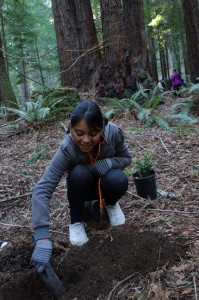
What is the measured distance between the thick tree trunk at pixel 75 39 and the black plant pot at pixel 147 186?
5.14 metres

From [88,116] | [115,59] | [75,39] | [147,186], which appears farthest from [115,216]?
[75,39]

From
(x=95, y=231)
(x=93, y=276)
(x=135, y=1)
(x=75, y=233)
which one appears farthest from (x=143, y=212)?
(x=135, y=1)

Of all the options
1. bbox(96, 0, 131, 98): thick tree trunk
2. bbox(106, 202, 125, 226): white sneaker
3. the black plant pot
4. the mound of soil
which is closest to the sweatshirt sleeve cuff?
the mound of soil

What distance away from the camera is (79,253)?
2.57m

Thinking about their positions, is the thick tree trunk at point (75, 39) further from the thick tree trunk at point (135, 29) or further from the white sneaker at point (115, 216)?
the white sneaker at point (115, 216)

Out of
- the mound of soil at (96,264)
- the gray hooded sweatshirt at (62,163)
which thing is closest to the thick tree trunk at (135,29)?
the gray hooded sweatshirt at (62,163)

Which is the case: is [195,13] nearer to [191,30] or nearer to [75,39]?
[191,30]

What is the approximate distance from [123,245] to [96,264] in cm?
24

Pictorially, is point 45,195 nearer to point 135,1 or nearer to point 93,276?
point 93,276

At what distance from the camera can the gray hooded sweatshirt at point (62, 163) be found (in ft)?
7.76

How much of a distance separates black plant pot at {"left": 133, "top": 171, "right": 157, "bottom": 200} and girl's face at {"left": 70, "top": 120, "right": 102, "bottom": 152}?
897 mm

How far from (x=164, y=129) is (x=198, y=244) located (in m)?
3.33

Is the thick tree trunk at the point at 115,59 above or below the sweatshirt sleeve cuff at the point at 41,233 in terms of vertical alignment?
above

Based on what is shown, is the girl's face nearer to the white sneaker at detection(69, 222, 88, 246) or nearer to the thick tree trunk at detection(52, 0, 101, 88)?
the white sneaker at detection(69, 222, 88, 246)
